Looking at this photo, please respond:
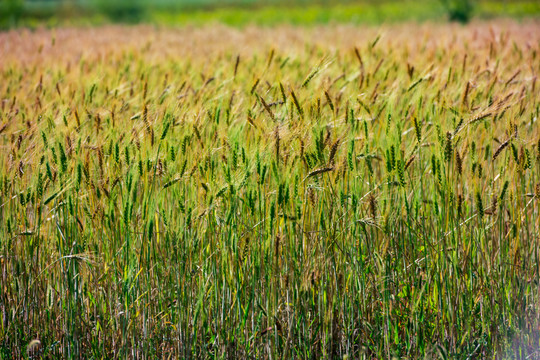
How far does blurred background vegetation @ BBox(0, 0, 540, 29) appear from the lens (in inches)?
747

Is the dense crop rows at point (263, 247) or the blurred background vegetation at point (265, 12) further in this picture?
the blurred background vegetation at point (265, 12)

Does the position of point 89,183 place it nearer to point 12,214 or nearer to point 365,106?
point 12,214

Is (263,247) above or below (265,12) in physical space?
below

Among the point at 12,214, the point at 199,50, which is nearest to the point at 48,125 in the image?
the point at 12,214

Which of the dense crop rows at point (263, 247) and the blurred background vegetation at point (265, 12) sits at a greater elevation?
the blurred background vegetation at point (265, 12)

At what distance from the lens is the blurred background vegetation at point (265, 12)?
19.0 meters

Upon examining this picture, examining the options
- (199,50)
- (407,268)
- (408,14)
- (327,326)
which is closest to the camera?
(327,326)

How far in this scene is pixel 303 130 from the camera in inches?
91.5

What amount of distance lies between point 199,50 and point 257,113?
4687 mm

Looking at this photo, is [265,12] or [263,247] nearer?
[263,247]

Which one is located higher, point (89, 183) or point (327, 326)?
point (89, 183)

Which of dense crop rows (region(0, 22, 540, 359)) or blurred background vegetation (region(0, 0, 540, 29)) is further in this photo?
blurred background vegetation (region(0, 0, 540, 29))

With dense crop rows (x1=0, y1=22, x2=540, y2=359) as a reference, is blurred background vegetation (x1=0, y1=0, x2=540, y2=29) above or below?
above

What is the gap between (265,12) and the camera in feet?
76.7
